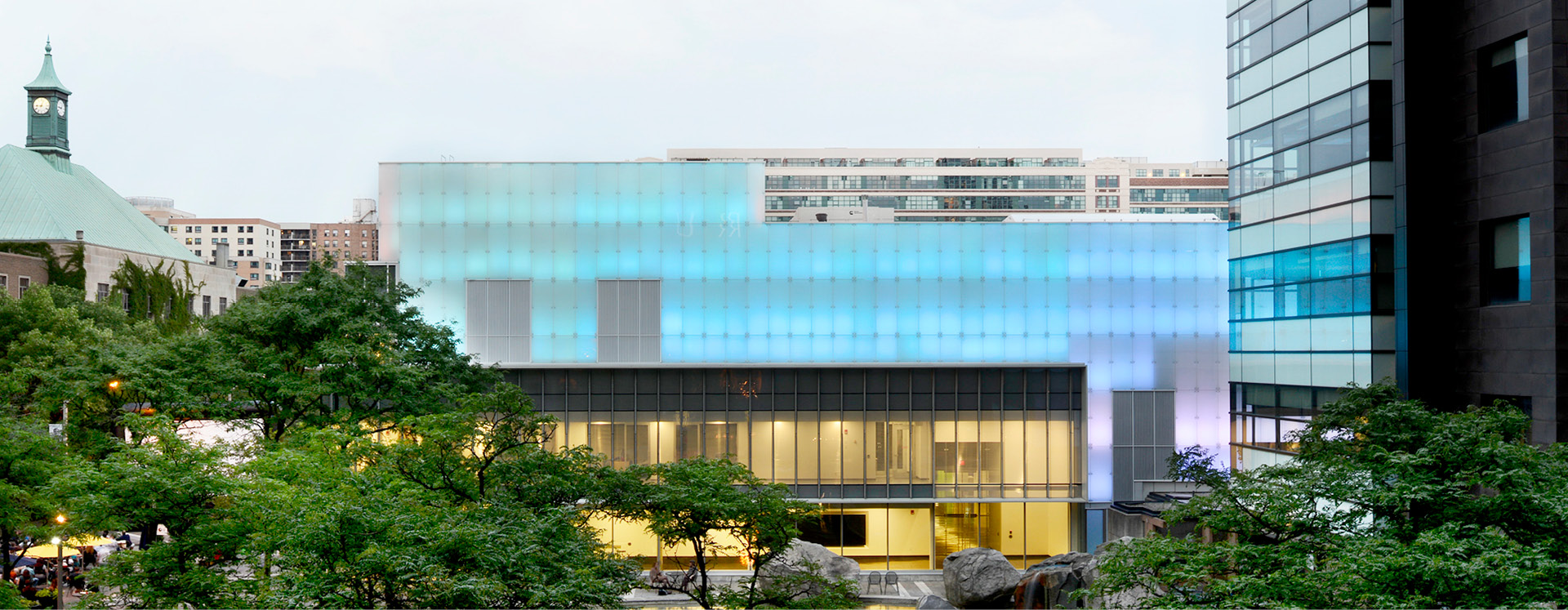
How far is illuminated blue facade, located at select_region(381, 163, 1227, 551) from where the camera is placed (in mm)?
43000

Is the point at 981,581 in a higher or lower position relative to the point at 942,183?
lower

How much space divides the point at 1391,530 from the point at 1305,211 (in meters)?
15.5

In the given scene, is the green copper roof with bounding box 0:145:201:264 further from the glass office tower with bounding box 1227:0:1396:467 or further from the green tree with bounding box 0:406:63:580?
the glass office tower with bounding box 1227:0:1396:467

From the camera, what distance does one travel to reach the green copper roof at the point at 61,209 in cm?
6794

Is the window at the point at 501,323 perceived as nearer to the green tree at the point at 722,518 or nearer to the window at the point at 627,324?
the window at the point at 627,324

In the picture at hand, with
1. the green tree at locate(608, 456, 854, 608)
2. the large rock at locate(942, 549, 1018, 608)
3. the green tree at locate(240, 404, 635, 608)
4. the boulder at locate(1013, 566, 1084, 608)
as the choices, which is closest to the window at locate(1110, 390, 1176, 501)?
the large rock at locate(942, 549, 1018, 608)

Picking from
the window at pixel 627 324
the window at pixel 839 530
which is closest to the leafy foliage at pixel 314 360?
the window at pixel 627 324

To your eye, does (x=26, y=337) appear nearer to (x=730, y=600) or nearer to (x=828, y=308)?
(x=828, y=308)

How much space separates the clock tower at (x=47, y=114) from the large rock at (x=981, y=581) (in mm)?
81446

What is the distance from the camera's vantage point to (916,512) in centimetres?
4347

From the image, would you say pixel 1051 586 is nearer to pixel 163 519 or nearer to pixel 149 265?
pixel 163 519

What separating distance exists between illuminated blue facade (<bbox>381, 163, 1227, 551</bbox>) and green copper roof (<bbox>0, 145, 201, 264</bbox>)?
43.8m

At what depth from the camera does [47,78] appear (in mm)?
82938

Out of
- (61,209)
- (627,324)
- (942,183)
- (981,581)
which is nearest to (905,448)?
(981,581)
